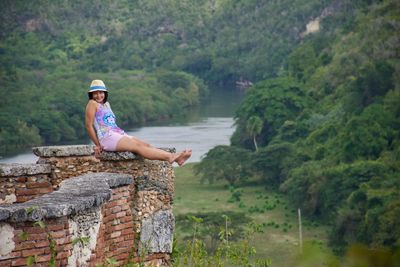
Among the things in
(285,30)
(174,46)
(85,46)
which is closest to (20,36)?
(85,46)

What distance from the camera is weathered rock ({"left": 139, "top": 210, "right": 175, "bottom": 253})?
288 inches

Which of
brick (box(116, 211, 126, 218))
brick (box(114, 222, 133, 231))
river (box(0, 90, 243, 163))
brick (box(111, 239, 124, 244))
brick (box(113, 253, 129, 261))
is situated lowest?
river (box(0, 90, 243, 163))

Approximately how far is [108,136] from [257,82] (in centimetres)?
7910

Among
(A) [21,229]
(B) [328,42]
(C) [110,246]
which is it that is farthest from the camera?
(B) [328,42]

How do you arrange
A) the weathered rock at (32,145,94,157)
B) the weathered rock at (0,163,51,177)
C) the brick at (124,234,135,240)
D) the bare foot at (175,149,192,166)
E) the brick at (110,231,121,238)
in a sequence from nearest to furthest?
1. the brick at (110,231,121,238)
2. the brick at (124,234,135,240)
3. the weathered rock at (0,163,51,177)
4. the weathered rock at (32,145,94,157)
5. the bare foot at (175,149,192,166)

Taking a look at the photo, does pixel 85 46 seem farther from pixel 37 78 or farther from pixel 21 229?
pixel 21 229

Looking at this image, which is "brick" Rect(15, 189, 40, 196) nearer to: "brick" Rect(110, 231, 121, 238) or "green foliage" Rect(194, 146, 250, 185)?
"brick" Rect(110, 231, 121, 238)

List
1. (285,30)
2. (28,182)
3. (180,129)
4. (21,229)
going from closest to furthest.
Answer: (21,229), (28,182), (180,129), (285,30)

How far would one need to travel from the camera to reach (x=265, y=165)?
5456 cm

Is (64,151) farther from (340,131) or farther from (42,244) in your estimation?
(340,131)

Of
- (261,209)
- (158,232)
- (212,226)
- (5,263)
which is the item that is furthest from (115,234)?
(261,209)

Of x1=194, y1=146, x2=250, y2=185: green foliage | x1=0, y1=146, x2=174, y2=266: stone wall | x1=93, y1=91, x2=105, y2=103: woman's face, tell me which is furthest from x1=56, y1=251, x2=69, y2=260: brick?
x1=194, y1=146, x2=250, y2=185: green foliage

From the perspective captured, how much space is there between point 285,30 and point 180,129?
4756 centimetres

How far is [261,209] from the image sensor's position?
46.7 meters
